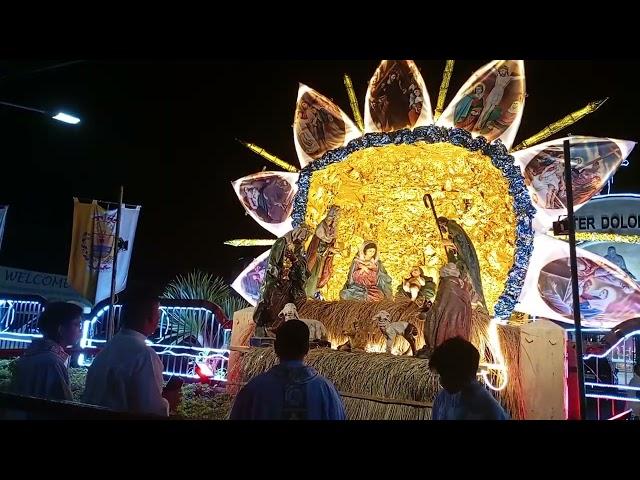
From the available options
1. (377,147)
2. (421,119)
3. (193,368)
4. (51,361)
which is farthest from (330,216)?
(51,361)

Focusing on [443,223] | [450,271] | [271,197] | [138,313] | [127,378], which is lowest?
[127,378]

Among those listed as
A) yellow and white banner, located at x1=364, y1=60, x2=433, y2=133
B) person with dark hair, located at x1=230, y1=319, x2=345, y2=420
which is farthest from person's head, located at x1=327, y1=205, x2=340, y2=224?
person with dark hair, located at x1=230, y1=319, x2=345, y2=420

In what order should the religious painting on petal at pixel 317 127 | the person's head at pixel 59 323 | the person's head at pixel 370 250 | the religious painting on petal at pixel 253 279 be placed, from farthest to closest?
1. the religious painting on petal at pixel 253 279
2. the religious painting on petal at pixel 317 127
3. the person's head at pixel 370 250
4. the person's head at pixel 59 323

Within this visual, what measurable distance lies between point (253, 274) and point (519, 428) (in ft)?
19.9

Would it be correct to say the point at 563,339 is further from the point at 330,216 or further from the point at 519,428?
the point at 519,428

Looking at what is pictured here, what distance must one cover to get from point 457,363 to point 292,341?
619 mm

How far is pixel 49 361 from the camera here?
272 centimetres

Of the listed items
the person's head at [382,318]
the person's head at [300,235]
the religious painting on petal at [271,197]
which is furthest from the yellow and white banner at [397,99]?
the person's head at [382,318]

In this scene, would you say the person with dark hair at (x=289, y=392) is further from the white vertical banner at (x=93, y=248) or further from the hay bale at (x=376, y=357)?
the white vertical banner at (x=93, y=248)

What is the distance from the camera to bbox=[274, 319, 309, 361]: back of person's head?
7.48ft

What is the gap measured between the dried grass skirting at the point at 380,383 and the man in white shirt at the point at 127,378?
7.36ft

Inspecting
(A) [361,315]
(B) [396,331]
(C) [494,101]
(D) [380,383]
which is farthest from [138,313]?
(C) [494,101]

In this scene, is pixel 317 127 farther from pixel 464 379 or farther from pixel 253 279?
pixel 464 379

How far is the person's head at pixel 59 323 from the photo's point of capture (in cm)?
279
